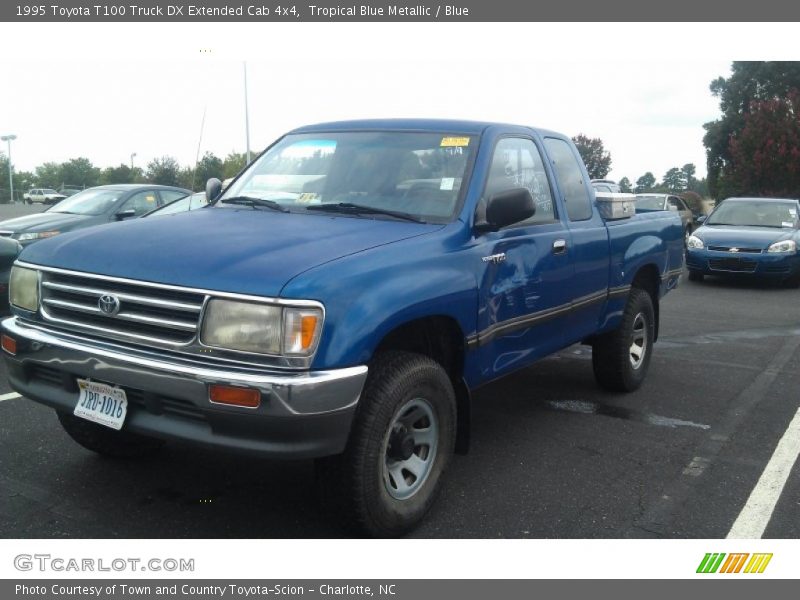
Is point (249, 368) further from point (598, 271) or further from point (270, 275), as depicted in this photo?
point (598, 271)

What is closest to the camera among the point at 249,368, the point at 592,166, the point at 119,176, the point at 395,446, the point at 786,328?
the point at 249,368

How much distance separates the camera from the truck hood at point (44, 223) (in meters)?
9.95

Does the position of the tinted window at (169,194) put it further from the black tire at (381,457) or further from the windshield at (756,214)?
the windshield at (756,214)

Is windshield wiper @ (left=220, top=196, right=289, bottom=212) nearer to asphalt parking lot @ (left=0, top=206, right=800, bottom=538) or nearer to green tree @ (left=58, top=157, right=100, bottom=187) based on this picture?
asphalt parking lot @ (left=0, top=206, right=800, bottom=538)

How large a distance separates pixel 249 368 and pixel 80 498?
1418mm

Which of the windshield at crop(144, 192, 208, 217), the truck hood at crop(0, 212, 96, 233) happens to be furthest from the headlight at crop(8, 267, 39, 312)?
the truck hood at crop(0, 212, 96, 233)

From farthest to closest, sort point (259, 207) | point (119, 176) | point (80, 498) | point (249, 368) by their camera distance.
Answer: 1. point (119, 176)
2. point (259, 207)
3. point (80, 498)
4. point (249, 368)

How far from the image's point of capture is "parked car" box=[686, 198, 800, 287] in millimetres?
12320

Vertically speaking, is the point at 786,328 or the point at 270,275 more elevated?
the point at 270,275

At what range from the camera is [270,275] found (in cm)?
301

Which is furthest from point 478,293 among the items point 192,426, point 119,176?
point 119,176

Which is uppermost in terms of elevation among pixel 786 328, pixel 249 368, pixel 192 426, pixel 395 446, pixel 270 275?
pixel 270 275

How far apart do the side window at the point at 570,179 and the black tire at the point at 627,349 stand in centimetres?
99

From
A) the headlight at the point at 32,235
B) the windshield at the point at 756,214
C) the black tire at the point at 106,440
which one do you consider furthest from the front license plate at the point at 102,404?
the windshield at the point at 756,214
